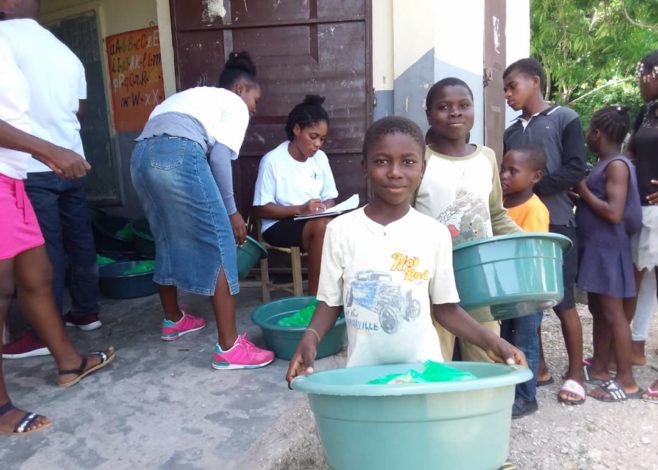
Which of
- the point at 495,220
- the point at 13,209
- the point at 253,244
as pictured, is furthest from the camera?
the point at 253,244

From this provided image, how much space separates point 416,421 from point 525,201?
1.63 metres

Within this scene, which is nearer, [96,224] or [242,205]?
[242,205]

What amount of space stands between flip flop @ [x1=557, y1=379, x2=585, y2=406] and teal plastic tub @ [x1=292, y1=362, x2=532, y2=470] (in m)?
1.78

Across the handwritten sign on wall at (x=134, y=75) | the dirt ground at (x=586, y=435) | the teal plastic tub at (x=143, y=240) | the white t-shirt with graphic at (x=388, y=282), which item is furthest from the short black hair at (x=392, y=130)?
the handwritten sign on wall at (x=134, y=75)

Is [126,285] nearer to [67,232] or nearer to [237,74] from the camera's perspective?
[67,232]

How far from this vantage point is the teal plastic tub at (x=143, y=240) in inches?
172

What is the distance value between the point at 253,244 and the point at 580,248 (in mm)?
1840

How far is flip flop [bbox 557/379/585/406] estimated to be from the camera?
2805mm

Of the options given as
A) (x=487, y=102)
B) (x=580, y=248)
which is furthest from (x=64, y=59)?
(x=487, y=102)

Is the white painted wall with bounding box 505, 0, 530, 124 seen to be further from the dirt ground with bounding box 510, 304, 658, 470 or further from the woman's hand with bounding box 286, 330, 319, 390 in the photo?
the woman's hand with bounding box 286, 330, 319, 390

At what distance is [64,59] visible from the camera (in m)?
2.88

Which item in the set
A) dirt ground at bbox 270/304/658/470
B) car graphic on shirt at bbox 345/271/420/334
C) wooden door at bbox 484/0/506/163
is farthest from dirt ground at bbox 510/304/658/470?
wooden door at bbox 484/0/506/163

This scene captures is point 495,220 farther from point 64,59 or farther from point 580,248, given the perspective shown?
point 64,59

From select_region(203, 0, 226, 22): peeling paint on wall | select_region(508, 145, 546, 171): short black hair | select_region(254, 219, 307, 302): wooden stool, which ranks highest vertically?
select_region(203, 0, 226, 22): peeling paint on wall
